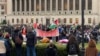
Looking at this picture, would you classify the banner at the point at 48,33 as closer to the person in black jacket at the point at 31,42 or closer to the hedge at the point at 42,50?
the hedge at the point at 42,50

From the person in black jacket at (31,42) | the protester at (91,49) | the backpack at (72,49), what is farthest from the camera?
the person in black jacket at (31,42)

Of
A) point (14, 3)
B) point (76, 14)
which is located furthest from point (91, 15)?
point (14, 3)

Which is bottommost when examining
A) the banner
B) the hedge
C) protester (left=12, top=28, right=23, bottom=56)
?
the banner

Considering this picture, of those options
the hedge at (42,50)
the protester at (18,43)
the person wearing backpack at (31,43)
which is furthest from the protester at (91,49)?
the protester at (18,43)

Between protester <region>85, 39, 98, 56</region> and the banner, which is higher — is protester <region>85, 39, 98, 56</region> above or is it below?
above

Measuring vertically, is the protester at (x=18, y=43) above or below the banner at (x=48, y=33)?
above

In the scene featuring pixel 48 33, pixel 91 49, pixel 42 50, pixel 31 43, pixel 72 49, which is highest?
pixel 91 49

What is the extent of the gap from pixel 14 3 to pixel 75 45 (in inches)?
3639

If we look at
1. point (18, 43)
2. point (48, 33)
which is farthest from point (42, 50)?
point (48, 33)

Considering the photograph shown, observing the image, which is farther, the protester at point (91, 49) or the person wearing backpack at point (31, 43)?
the person wearing backpack at point (31, 43)

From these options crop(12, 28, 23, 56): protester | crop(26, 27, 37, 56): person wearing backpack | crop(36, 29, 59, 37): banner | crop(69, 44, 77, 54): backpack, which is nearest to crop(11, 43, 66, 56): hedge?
crop(26, 27, 37, 56): person wearing backpack

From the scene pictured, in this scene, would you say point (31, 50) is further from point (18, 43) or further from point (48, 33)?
point (48, 33)

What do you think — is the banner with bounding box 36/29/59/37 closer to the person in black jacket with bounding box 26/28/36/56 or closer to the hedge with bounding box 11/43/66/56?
the hedge with bounding box 11/43/66/56

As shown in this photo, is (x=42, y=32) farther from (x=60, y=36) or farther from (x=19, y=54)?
(x=19, y=54)
